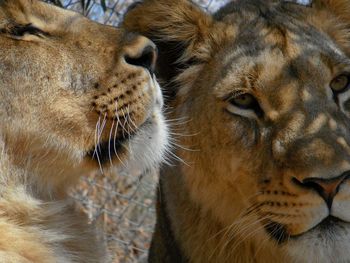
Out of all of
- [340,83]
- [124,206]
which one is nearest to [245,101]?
[340,83]

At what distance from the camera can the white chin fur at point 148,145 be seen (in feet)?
7.02

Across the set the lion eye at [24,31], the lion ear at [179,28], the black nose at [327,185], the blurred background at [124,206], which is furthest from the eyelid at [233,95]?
the blurred background at [124,206]

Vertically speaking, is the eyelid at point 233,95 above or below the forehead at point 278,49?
below

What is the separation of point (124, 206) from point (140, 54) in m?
2.71

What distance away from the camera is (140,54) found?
2139 millimetres

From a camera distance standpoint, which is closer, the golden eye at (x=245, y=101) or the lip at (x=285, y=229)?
the lip at (x=285, y=229)

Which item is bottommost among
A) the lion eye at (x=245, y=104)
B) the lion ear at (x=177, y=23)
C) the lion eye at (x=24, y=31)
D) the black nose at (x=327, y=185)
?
the black nose at (x=327, y=185)

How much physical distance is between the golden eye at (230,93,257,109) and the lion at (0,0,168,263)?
0.34 meters

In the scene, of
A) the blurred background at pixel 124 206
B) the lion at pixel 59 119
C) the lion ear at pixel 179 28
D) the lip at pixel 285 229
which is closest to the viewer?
the lion at pixel 59 119

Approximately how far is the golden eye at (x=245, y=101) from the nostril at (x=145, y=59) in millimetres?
367

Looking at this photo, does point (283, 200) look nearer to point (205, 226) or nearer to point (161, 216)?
point (205, 226)

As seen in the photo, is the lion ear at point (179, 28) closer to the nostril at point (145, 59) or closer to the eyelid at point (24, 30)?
the nostril at point (145, 59)

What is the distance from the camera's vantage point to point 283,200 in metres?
2.17

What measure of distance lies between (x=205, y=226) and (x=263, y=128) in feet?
1.35
